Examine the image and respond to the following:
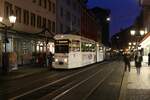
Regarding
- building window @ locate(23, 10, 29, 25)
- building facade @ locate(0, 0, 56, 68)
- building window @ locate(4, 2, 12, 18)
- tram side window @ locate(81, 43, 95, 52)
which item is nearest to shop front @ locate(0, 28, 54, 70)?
building facade @ locate(0, 0, 56, 68)

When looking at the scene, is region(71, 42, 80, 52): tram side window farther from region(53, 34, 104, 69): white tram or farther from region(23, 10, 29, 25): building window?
region(23, 10, 29, 25): building window

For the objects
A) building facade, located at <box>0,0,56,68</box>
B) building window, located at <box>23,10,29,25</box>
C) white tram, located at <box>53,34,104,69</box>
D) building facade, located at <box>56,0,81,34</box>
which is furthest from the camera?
building facade, located at <box>56,0,81,34</box>

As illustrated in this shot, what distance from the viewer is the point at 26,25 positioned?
53.7m

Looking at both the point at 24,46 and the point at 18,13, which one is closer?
the point at 18,13

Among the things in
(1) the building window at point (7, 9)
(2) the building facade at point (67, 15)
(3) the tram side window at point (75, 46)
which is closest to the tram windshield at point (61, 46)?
(3) the tram side window at point (75, 46)

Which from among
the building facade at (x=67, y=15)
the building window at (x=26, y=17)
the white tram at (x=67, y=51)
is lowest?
the white tram at (x=67, y=51)

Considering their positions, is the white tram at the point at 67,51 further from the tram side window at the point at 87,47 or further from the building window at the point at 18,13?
the building window at the point at 18,13

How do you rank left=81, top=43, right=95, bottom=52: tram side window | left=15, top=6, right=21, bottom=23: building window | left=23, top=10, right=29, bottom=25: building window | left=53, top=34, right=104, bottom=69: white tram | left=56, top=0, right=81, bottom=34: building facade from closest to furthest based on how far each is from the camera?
left=53, top=34, right=104, bottom=69: white tram
left=81, top=43, right=95, bottom=52: tram side window
left=15, top=6, right=21, bottom=23: building window
left=23, top=10, right=29, bottom=25: building window
left=56, top=0, right=81, bottom=34: building facade

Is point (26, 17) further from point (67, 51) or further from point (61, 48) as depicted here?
point (67, 51)

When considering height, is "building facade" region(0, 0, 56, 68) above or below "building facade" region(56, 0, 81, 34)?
below

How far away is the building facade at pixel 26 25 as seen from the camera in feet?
150

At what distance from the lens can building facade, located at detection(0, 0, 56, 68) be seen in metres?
45.7

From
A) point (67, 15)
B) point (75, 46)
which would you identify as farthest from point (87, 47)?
point (67, 15)

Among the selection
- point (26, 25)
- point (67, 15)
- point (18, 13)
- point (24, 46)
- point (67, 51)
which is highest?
A: point (67, 15)
